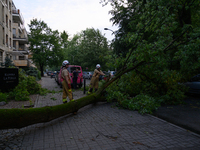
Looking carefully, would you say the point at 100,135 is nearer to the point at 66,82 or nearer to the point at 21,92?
the point at 66,82

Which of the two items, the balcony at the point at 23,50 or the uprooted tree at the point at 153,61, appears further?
the balcony at the point at 23,50

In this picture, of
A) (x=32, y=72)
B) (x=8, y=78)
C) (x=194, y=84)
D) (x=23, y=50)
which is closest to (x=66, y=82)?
(x=8, y=78)

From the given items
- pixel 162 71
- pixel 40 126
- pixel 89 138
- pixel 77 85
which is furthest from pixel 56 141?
pixel 77 85

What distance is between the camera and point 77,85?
46.2 feet

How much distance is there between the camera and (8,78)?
321 inches

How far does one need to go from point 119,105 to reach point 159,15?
15.4ft

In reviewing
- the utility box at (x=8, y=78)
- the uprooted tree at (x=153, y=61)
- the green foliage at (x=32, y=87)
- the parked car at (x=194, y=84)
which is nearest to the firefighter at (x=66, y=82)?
the uprooted tree at (x=153, y=61)

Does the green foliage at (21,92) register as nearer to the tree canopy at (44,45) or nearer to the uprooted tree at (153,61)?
the uprooted tree at (153,61)

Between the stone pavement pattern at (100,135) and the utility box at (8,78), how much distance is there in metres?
4.52

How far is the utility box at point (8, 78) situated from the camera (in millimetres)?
7968

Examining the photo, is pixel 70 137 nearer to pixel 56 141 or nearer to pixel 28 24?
pixel 56 141

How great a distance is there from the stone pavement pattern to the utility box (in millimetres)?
4516

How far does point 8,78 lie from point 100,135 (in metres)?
6.30

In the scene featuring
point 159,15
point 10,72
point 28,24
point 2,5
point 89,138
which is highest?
point 28,24
